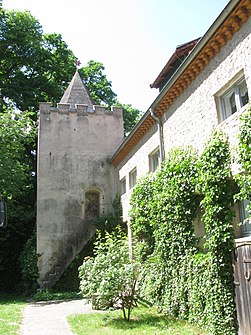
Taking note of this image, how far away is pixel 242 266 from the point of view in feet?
22.1

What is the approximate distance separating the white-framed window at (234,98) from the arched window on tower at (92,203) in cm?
1108

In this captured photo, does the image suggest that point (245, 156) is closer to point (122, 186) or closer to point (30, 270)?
point (122, 186)

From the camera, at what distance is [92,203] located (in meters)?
18.2

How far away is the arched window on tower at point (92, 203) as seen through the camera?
1789cm

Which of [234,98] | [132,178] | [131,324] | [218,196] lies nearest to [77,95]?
[132,178]

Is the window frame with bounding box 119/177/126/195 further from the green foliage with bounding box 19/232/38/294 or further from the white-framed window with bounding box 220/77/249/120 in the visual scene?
the white-framed window with bounding box 220/77/249/120

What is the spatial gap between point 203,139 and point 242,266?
3349 millimetres

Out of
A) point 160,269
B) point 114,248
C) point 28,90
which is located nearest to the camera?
point 114,248

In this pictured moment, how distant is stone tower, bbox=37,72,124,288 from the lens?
1627 centimetres

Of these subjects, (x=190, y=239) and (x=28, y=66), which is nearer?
(x=190, y=239)

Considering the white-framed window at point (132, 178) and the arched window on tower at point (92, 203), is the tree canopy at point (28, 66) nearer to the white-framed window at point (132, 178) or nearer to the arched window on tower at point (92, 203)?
the arched window on tower at point (92, 203)

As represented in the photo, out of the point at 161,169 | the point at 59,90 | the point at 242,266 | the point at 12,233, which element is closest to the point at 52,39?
the point at 59,90

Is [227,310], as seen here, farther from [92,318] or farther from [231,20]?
[231,20]

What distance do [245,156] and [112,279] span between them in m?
4.50
